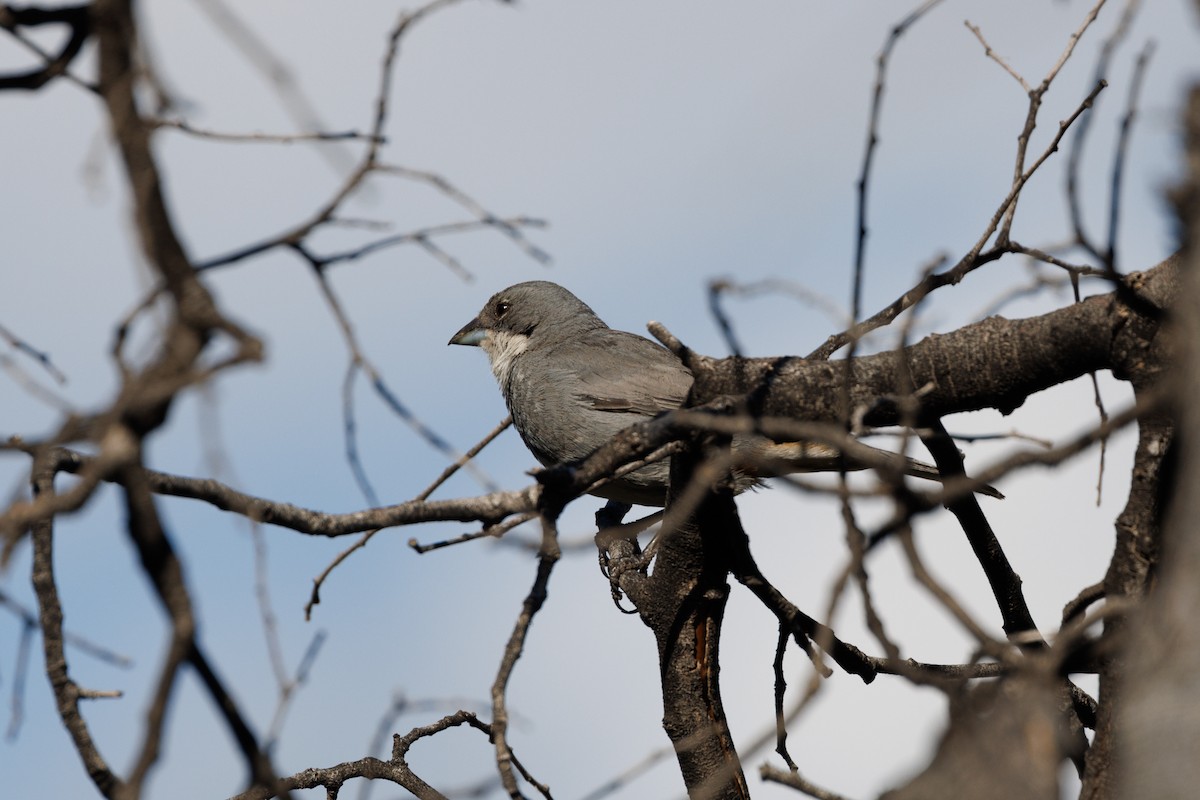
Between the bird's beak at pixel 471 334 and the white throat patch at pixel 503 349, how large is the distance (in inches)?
1.7

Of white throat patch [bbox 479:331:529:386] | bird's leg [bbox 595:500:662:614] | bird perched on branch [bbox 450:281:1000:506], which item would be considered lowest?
bird's leg [bbox 595:500:662:614]

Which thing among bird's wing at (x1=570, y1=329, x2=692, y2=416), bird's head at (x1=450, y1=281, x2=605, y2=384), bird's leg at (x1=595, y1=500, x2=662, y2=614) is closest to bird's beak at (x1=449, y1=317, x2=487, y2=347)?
bird's head at (x1=450, y1=281, x2=605, y2=384)

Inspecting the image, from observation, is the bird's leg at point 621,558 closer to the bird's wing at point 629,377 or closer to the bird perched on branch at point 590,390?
the bird perched on branch at point 590,390

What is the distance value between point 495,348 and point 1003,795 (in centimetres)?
661

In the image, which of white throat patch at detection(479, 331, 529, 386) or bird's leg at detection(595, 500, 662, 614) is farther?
white throat patch at detection(479, 331, 529, 386)

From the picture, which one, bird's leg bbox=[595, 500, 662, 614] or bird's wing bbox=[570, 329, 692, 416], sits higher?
bird's wing bbox=[570, 329, 692, 416]

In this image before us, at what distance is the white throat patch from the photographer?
7.93 meters

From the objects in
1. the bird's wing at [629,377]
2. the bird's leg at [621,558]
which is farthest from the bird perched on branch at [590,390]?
the bird's leg at [621,558]

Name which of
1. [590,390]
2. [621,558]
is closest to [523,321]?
[590,390]

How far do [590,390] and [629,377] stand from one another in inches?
10.0

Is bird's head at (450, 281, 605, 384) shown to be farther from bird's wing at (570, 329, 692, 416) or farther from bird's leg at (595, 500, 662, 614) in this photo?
bird's leg at (595, 500, 662, 614)

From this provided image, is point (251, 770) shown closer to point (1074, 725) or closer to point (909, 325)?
point (909, 325)

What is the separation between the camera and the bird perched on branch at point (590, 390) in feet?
20.3

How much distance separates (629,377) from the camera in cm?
702
